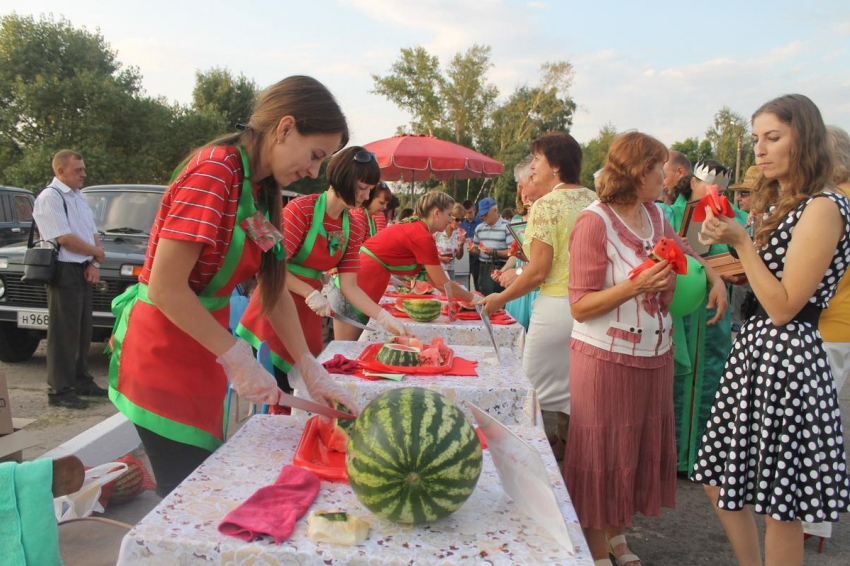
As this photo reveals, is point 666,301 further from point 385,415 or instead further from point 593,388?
point 385,415

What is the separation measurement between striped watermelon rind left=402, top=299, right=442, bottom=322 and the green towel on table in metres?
2.57

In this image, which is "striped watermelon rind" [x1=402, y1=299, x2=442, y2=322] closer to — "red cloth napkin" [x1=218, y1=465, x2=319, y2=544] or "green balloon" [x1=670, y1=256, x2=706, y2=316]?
"green balloon" [x1=670, y1=256, x2=706, y2=316]

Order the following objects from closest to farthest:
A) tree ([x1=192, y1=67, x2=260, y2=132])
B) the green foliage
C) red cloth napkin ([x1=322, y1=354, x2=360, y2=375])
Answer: red cloth napkin ([x1=322, y1=354, x2=360, y2=375])
the green foliage
tree ([x1=192, y1=67, x2=260, y2=132])

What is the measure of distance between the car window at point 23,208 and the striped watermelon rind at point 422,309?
7736 mm

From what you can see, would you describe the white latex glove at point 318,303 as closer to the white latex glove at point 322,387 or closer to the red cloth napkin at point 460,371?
the red cloth napkin at point 460,371

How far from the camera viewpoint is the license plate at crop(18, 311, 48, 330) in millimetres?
5980

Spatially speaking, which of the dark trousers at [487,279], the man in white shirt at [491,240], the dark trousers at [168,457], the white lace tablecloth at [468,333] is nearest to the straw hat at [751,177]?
the white lace tablecloth at [468,333]

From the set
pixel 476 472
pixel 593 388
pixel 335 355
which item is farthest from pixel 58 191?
pixel 476 472

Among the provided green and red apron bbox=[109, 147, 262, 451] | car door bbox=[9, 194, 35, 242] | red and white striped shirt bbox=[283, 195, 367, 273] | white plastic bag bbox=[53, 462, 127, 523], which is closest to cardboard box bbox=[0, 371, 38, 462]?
white plastic bag bbox=[53, 462, 127, 523]

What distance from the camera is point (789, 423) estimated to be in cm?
221

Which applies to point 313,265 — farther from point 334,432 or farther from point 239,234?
point 334,432

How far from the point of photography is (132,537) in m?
1.16

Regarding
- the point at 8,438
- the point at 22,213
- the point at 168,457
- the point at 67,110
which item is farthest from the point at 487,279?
the point at 67,110

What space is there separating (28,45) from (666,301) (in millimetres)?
29680
